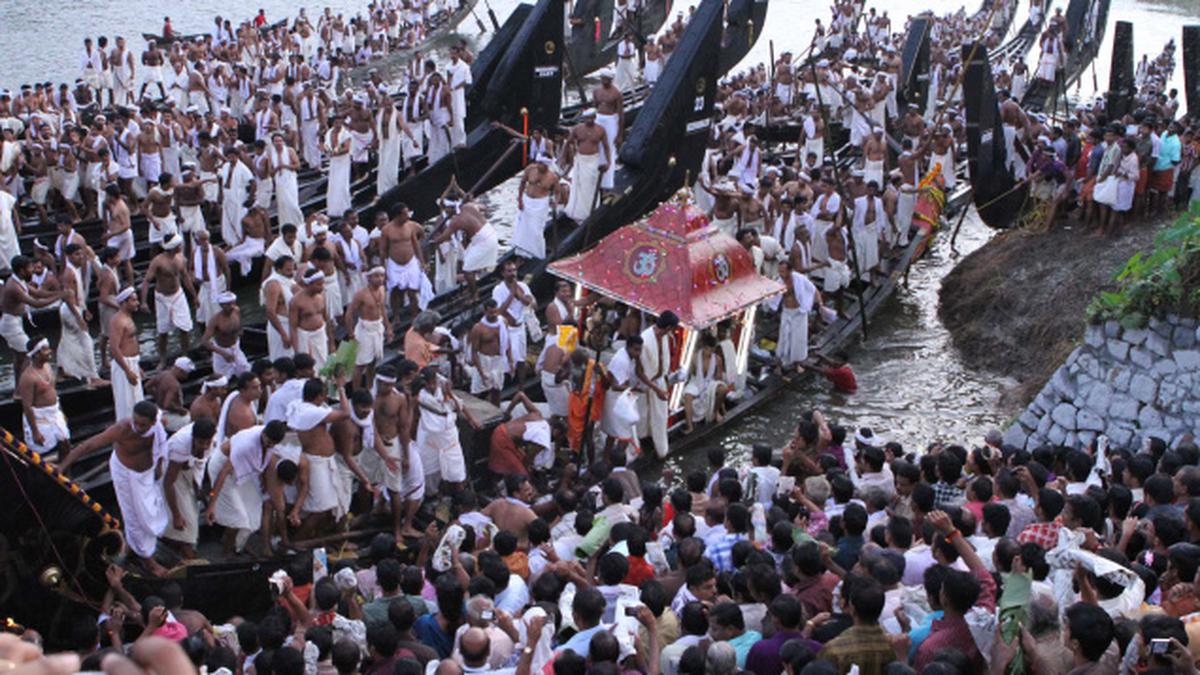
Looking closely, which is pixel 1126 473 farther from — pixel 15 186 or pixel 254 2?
pixel 254 2

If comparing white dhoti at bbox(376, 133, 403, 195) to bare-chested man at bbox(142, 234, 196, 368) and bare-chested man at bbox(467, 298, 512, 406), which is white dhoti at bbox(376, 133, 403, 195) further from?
bare-chested man at bbox(467, 298, 512, 406)

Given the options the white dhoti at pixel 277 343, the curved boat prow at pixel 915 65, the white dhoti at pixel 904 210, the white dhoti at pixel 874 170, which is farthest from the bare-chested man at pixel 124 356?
the curved boat prow at pixel 915 65

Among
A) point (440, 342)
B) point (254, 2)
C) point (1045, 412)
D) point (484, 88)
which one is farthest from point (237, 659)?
point (254, 2)

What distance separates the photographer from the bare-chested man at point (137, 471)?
315 inches

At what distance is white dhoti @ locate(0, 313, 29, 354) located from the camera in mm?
11164

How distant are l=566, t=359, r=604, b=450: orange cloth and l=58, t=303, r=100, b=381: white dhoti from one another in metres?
4.10

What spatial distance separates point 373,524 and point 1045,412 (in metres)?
5.65

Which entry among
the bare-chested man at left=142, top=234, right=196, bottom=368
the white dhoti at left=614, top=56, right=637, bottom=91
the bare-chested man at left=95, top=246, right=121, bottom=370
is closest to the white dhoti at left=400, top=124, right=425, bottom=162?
the bare-chested man at left=142, top=234, right=196, bottom=368

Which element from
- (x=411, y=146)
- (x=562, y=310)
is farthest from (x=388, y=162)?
(x=562, y=310)

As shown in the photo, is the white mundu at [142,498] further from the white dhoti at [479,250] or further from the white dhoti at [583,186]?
the white dhoti at [583,186]

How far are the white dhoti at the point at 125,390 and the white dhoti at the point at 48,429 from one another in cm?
60

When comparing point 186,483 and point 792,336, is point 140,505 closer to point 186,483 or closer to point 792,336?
point 186,483

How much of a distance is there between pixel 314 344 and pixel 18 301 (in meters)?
2.52

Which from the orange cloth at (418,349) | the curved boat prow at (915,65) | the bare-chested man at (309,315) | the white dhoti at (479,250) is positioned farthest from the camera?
the curved boat prow at (915,65)
